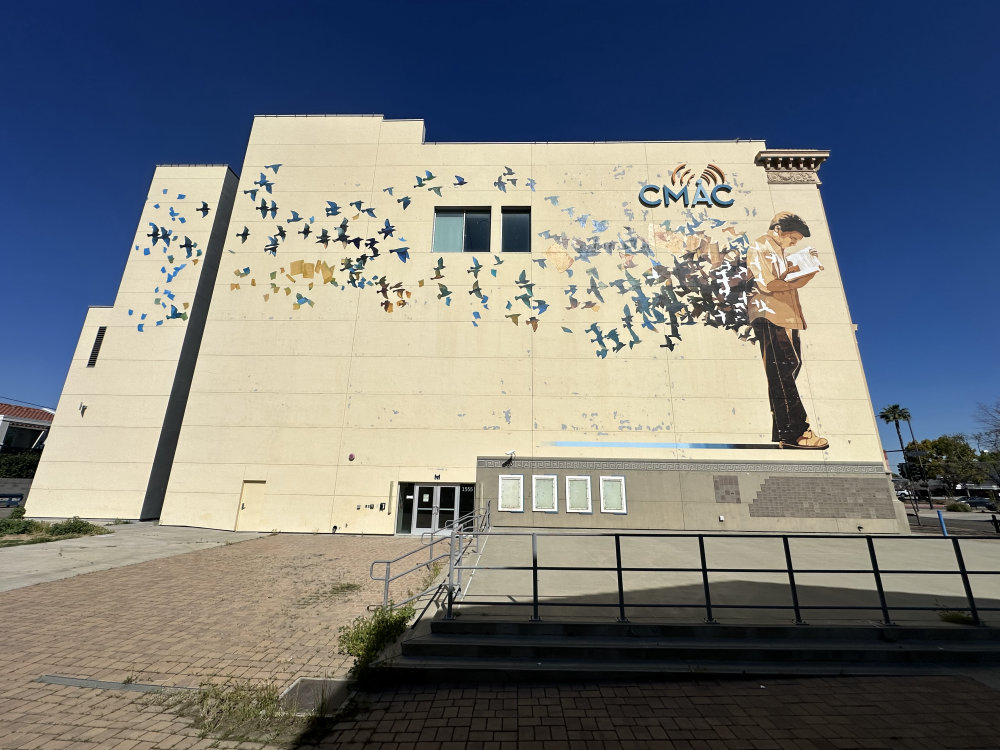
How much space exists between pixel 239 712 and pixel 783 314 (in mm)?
24334

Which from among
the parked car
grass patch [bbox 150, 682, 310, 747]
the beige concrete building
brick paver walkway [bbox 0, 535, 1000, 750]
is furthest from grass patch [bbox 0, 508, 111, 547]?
the parked car

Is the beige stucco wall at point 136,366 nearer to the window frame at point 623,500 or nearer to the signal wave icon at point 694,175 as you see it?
the window frame at point 623,500

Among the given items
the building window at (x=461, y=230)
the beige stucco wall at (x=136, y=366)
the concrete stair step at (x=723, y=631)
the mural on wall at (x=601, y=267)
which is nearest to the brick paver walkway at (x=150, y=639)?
the concrete stair step at (x=723, y=631)

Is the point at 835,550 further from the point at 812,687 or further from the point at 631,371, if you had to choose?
the point at 812,687

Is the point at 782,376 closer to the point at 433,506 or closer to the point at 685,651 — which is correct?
the point at 433,506

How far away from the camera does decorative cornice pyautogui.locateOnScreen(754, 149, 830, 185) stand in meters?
22.2

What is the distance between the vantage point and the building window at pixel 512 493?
18.4 metres

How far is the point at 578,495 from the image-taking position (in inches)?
724

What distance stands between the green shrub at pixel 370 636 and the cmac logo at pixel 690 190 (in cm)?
2279

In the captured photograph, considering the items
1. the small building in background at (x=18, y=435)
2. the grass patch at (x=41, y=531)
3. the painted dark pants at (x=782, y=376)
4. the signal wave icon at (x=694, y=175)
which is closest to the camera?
the grass patch at (x=41, y=531)

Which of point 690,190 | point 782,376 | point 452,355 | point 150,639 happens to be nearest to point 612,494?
point 452,355

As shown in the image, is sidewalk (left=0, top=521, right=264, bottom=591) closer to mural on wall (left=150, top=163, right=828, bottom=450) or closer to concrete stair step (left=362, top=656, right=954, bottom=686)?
concrete stair step (left=362, top=656, right=954, bottom=686)

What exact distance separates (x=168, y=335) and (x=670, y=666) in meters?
26.6

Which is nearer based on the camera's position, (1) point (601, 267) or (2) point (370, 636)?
(2) point (370, 636)
